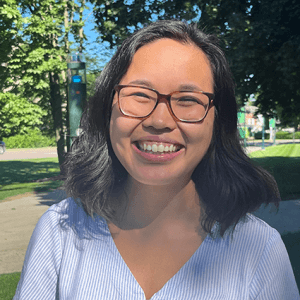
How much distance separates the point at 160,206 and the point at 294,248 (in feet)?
15.6

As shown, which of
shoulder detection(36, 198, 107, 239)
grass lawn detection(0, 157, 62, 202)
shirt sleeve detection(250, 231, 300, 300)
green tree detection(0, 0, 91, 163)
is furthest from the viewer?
→ grass lawn detection(0, 157, 62, 202)

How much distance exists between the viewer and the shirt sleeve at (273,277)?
135cm

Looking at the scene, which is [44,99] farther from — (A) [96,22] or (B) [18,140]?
(B) [18,140]

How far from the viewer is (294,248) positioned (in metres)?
5.68

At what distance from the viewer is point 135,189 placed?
1619 mm

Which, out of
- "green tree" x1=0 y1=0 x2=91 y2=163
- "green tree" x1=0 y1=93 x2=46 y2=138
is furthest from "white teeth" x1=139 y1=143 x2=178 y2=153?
"green tree" x1=0 y1=93 x2=46 y2=138

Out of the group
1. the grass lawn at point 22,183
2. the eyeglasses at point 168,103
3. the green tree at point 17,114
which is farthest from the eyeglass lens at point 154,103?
the green tree at point 17,114

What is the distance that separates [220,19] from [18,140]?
3870 centimetres

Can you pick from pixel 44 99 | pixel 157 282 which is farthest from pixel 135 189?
pixel 44 99

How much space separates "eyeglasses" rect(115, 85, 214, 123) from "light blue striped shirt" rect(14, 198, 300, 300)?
19.2 inches

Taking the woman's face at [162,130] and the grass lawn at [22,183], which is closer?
the woman's face at [162,130]

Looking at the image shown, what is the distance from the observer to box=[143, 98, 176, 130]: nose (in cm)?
138

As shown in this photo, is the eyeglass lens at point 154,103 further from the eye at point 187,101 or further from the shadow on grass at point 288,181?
the shadow on grass at point 288,181

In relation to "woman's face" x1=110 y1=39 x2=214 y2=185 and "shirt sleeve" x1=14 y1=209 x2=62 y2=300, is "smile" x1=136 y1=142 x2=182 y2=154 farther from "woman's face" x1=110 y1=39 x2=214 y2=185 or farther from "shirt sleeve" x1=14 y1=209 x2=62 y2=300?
"shirt sleeve" x1=14 y1=209 x2=62 y2=300
